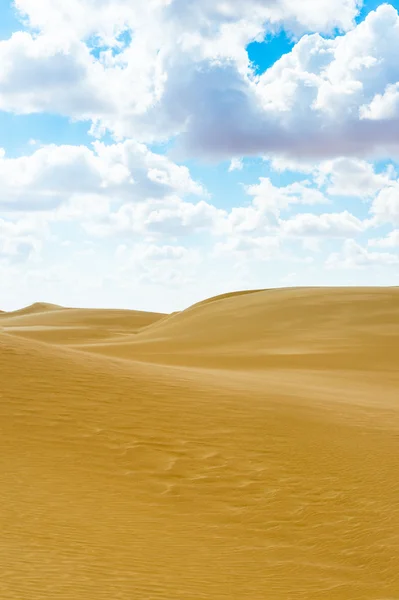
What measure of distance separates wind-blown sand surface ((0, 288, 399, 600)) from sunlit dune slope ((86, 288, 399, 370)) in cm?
766

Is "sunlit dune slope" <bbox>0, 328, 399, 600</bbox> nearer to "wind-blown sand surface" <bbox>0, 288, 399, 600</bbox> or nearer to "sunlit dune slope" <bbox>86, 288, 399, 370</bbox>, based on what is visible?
"wind-blown sand surface" <bbox>0, 288, 399, 600</bbox>

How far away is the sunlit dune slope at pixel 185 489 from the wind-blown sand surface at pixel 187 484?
23 millimetres

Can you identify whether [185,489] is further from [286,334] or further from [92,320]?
[92,320]

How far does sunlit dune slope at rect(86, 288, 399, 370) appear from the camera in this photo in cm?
2380

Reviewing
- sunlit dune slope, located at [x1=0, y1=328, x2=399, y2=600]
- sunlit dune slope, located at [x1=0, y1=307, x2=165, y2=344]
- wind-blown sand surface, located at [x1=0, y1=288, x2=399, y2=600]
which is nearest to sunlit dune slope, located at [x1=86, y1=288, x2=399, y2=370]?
wind-blown sand surface, located at [x1=0, y1=288, x2=399, y2=600]

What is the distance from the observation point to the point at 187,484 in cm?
809

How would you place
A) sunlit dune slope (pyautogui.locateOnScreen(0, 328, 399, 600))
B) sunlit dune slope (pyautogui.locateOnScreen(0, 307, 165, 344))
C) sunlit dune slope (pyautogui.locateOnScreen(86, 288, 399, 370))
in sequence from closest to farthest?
sunlit dune slope (pyautogui.locateOnScreen(0, 328, 399, 600)), sunlit dune slope (pyautogui.locateOnScreen(86, 288, 399, 370)), sunlit dune slope (pyautogui.locateOnScreen(0, 307, 165, 344))

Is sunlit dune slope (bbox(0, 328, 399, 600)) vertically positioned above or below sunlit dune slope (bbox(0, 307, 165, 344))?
below

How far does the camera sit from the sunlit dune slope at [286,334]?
23.8 m

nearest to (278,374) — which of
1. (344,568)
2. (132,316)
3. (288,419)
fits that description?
(288,419)

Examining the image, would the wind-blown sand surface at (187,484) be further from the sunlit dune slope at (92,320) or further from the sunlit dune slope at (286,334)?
the sunlit dune slope at (92,320)

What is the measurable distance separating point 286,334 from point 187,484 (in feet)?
81.4

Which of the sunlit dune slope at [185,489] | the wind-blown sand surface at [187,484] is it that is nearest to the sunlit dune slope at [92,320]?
the wind-blown sand surface at [187,484]

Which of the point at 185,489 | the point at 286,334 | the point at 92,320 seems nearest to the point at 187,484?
the point at 185,489
